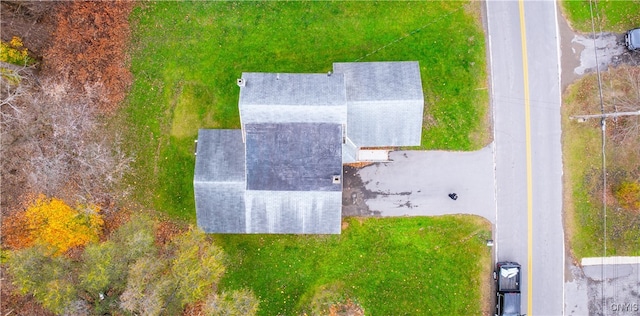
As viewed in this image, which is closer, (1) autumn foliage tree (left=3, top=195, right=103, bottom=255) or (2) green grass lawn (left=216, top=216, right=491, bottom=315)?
(1) autumn foliage tree (left=3, top=195, right=103, bottom=255)

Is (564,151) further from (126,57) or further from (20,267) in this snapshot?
(20,267)

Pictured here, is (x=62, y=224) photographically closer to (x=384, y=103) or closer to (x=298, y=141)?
(x=298, y=141)

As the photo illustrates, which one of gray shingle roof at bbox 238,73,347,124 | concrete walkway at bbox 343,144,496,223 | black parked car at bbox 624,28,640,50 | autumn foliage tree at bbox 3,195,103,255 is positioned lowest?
autumn foliage tree at bbox 3,195,103,255

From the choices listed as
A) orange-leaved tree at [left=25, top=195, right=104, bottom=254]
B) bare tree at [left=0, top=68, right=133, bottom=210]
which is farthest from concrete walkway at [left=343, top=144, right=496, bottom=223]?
orange-leaved tree at [left=25, top=195, right=104, bottom=254]

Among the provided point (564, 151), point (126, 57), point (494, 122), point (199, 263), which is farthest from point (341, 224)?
point (126, 57)

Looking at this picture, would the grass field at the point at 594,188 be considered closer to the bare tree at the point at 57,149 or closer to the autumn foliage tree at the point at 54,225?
the bare tree at the point at 57,149

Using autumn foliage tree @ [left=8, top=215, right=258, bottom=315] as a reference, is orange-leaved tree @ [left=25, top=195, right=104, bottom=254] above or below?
above

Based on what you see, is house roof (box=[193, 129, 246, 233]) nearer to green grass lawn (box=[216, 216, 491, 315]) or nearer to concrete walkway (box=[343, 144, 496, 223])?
green grass lawn (box=[216, 216, 491, 315])
